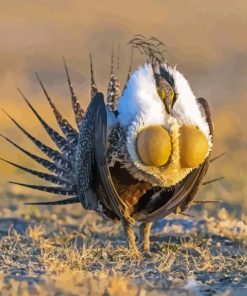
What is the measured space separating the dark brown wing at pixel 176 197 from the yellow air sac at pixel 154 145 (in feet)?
1.02

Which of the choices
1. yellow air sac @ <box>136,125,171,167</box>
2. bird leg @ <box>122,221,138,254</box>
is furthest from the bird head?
bird leg @ <box>122,221,138,254</box>

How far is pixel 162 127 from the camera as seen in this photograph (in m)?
5.82

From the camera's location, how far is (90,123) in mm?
5941

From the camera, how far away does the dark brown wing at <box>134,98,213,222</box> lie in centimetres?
607

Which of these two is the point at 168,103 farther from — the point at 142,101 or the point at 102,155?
the point at 102,155

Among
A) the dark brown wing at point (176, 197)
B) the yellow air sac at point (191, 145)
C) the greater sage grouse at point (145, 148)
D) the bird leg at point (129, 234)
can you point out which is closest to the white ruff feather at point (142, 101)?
the greater sage grouse at point (145, 148)

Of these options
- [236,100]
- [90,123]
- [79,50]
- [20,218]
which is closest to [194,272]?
[90,123]

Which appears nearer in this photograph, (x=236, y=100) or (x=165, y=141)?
(x=165, y=141)

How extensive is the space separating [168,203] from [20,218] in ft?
5.85

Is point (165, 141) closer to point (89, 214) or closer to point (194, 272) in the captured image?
point (194, 272)

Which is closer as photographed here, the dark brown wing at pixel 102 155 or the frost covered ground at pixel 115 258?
the frost covered ground at pixel 115 258

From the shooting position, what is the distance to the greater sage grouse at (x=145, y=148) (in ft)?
19.0

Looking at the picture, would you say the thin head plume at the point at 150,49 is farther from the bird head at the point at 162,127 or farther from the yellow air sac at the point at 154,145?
the yellow air sac at the point at 154,145

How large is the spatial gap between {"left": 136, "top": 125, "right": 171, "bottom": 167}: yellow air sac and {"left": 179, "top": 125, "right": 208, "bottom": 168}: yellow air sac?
0.07 m
